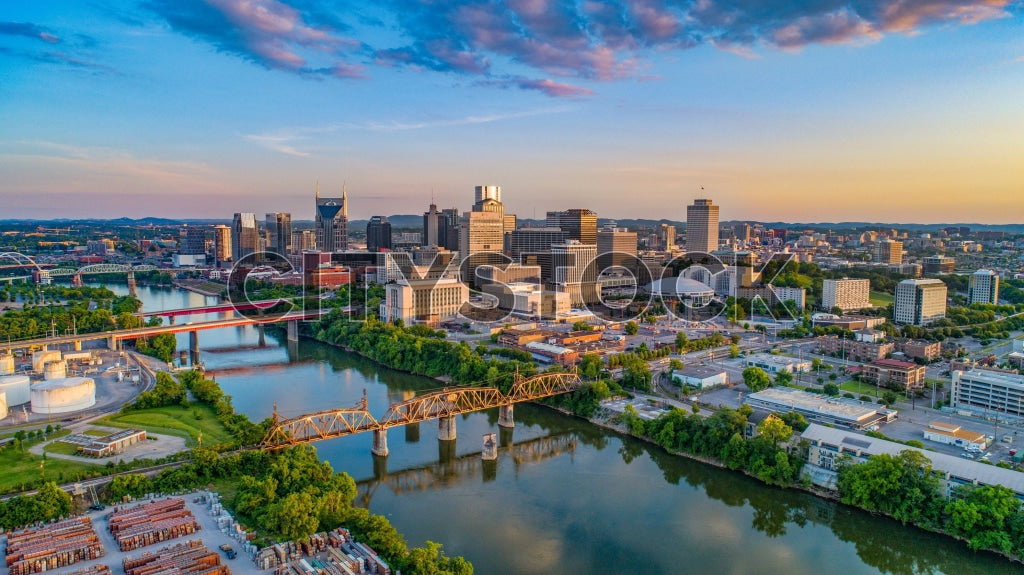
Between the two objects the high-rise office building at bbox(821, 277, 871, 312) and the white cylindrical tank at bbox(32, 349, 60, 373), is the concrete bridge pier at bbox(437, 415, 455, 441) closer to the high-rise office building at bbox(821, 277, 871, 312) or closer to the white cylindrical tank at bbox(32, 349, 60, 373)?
the white cylindrical tank at bbox(32, 349, 60, 373)

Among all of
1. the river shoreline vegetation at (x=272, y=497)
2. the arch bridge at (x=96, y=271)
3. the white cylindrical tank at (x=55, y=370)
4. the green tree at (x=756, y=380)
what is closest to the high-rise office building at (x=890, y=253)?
the green tree at (x=756, y=380)

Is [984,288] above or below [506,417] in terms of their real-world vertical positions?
above

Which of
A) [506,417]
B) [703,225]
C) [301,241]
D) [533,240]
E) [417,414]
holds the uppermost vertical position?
[703,225]

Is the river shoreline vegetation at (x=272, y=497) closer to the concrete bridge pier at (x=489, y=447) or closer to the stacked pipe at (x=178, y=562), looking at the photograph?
the stacked pipe at (x=178, y=562)

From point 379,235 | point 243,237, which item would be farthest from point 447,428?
point 243,237

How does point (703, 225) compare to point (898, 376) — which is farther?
point (703, 225)

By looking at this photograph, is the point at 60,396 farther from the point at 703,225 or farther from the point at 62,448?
the point at 703,225

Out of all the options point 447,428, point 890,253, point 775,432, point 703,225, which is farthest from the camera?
point 703,225
